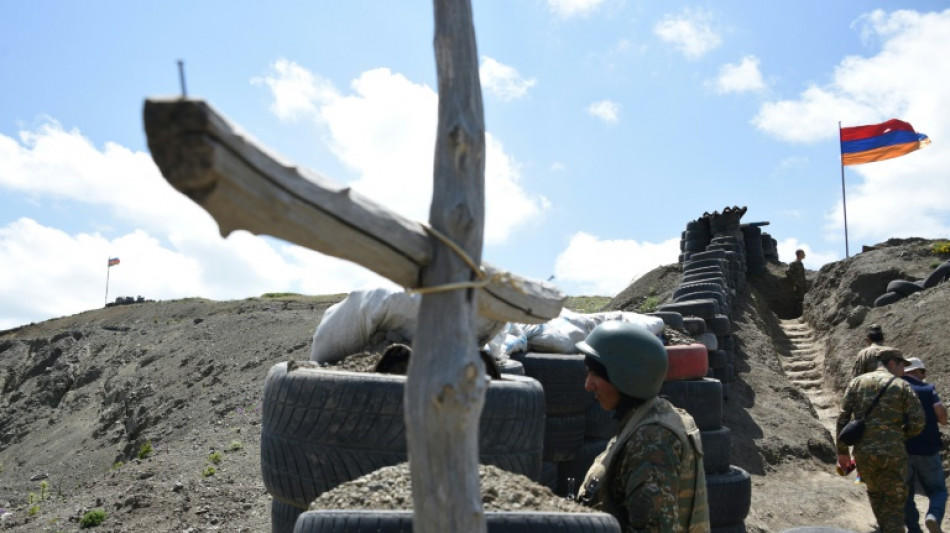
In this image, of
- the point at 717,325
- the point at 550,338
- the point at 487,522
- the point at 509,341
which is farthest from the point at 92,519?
the point at 717,325

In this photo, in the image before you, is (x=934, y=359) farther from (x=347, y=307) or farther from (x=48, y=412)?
(x=48, y=412)

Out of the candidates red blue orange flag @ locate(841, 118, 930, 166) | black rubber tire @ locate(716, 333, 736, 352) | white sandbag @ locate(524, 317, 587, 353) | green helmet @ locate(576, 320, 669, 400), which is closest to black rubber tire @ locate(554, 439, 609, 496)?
white sandbag @ locate(524, 317, 587, 353)

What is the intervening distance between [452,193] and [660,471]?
152cm

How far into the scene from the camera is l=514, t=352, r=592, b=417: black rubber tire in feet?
21.7

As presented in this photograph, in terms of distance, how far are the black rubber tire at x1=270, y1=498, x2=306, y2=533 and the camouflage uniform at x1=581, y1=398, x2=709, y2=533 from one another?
1651 millimetres

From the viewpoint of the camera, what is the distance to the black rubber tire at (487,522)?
2891mm

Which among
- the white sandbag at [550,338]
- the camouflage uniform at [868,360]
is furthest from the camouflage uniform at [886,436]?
the white sandbag at [550,338]

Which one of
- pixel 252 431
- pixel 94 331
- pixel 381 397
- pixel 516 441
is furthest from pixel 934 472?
pixel 94 331

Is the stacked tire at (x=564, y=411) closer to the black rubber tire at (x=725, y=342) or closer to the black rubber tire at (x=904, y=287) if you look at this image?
the black rubber tire at (x=725, y=342)

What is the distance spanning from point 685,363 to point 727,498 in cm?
138

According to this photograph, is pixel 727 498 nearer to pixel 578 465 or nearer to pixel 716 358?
pixel 578 465

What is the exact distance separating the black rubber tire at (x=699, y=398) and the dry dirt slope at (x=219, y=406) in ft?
4.74

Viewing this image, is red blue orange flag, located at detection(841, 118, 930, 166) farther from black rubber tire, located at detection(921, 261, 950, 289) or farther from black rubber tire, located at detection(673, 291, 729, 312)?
black rubber tire, located at detection(673, 291, 729, 312)

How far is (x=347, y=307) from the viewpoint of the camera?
6016mm
